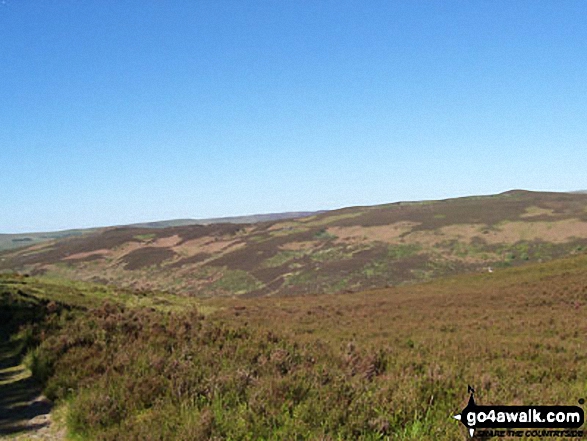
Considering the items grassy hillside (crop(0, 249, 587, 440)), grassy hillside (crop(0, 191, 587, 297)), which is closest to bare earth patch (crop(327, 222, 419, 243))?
grassy hillside (crop(0, 191, 587, 297))

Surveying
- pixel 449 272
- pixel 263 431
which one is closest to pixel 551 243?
pixel 449 272

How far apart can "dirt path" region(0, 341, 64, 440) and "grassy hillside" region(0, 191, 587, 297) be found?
47834 millimetres

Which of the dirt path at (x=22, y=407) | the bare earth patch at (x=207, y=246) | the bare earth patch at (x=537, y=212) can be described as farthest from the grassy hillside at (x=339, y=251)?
the dirt path at (x=22, y=407)

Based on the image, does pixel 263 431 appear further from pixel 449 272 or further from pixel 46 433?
pixel 449 272

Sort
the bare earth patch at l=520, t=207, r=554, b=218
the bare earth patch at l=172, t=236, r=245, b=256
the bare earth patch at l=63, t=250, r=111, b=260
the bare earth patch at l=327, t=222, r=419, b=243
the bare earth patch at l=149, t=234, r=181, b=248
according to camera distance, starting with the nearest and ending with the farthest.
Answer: the bare earth patch at l=520, t=207, r=554, b=218 < the bare earth patch at l=327, t=222, r=419, b=243 < the bare earth patch at l=172, t=236, r=245, b=256 < the bare earth patch at l=63, t=250, r=111, b=260 < the bare earth patch at l=149, t=234, r=181, b=248

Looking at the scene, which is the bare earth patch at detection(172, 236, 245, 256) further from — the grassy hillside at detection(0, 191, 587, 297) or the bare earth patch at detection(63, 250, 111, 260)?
the bare earth patch at detection(63, 250, 111, 260)

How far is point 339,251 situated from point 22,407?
2718 inches

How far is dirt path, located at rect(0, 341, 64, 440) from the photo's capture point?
5090 millimetres

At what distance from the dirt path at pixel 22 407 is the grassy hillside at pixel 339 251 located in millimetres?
47834

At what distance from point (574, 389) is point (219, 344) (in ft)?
19.7

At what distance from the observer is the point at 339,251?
73750 mm

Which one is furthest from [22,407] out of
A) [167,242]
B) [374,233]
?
[167,242]

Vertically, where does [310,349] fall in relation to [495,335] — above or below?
above

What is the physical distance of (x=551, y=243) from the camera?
5981cm
